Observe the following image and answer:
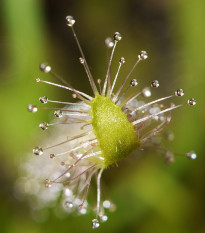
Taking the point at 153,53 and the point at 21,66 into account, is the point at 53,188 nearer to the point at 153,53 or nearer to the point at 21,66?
the point at 21,66

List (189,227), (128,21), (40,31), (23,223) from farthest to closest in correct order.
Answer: (128,21)
(40,31)
(23,223)
(189,227)

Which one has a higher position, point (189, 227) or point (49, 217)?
point (49, 217)

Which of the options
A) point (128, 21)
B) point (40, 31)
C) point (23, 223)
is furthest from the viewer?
point (128, 21)

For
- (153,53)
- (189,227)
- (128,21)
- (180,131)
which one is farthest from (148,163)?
(128,21)

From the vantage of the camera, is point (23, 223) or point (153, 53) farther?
point (153, 53)

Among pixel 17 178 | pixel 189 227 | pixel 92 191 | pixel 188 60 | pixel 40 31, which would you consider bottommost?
pixel 189 227

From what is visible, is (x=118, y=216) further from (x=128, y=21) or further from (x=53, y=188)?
(x=128, y=21)
